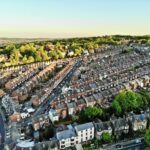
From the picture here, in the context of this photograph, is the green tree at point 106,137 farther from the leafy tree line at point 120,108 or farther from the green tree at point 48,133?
the green tree at point 48,133

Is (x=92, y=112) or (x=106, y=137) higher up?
(x=92, y=112)

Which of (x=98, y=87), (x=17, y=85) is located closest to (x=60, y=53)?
(x=17, y=85)

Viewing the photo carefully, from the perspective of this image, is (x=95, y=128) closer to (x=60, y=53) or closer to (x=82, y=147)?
(x=82, y=147)

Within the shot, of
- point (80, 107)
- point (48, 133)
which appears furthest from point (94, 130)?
point (80, 107)

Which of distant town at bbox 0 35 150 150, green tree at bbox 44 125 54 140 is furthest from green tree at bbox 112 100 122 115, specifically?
green tree at bbox 44 125 54 140

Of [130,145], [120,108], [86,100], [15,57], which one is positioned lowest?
[130,145]

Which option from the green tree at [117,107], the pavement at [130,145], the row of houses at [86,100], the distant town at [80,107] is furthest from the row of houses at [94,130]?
the row of houses at [86,100]

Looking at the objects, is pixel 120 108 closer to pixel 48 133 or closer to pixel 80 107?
pixel 80 107

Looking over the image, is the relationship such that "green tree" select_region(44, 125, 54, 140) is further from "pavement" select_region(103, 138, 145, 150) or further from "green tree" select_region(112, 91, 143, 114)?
"green tree" select_region(112, 91, 143, 114)

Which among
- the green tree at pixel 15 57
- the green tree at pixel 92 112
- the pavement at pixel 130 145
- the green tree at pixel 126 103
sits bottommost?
the pavement at pixel 130 145

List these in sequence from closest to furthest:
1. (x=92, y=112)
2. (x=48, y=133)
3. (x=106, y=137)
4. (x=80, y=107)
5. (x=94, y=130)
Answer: (x=106, y=137) → (x=94, y=130) → (x=48, y=133) → (x=92, y=112) → (x=80, y=107)
